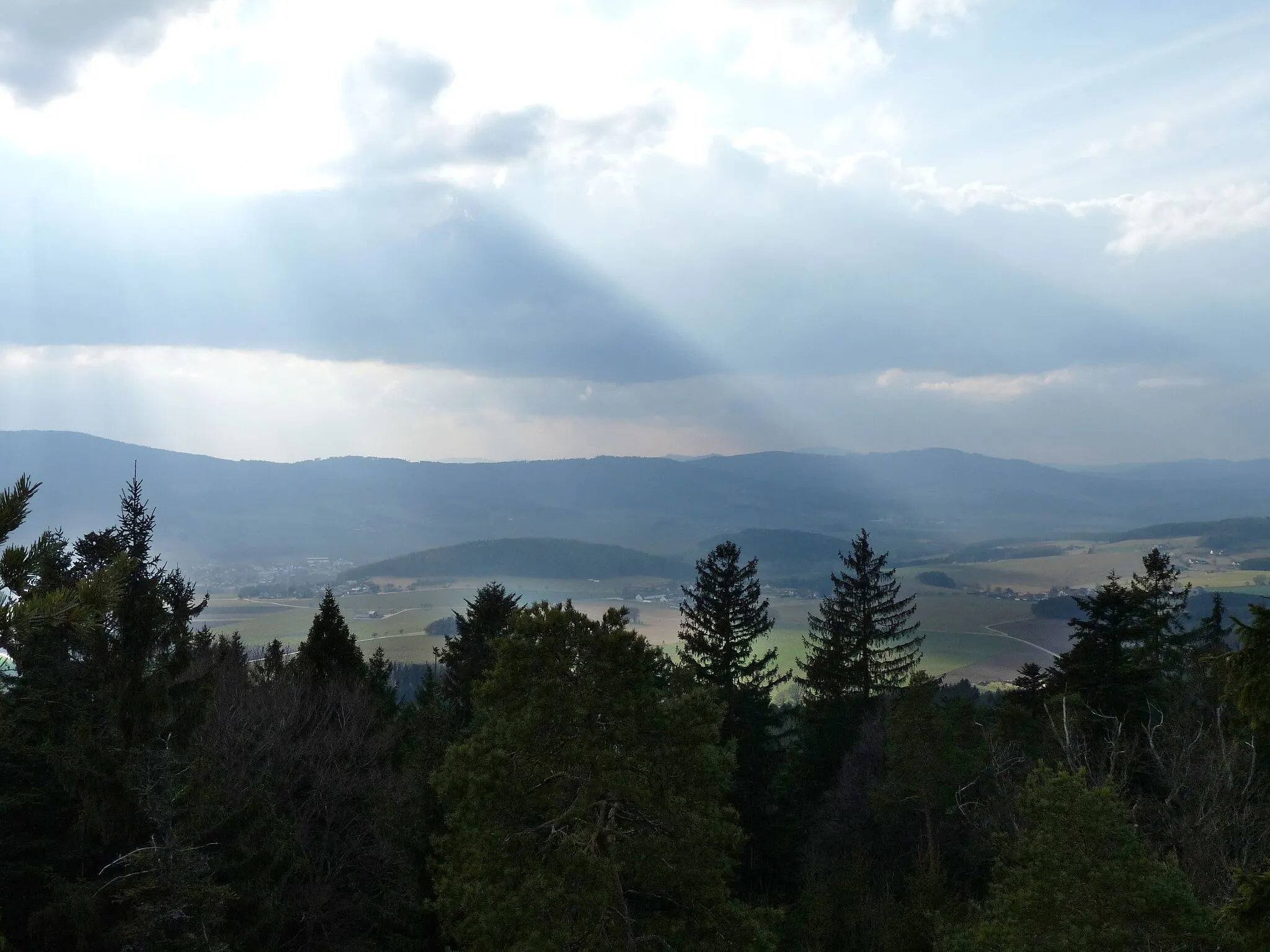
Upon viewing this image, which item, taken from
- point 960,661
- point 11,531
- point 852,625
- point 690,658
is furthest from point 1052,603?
point 11,531

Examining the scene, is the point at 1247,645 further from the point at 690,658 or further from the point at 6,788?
the point at 690,658

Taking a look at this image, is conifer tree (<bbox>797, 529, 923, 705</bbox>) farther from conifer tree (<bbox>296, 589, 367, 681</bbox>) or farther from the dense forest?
conifer tree (<bbox>296, 589, 367, 681</bbox>)

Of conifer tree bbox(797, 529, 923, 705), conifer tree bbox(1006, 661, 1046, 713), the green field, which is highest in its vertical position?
conifer tree bbox(797, 529, 923, 705)

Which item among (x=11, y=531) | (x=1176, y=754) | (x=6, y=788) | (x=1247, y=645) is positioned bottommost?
(x=1176, y=754)

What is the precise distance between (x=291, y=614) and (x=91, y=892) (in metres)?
138

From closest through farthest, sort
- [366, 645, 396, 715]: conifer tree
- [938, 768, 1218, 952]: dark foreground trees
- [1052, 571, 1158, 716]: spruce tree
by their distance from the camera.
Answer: [938, 768, 1218, 952]: dark foreground trees → [1052, 571, 1158, 716]: spruce tree → [366, 645, 396, 715]: conifer tree

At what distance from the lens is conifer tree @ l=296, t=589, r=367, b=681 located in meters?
27.7

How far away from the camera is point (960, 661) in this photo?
9112 cm

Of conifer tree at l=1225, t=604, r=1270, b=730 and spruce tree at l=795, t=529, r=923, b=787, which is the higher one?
conifer tree at l=1225, t=604, r=1270, b=730

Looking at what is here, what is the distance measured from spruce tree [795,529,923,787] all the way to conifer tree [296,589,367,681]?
1690 centimetres

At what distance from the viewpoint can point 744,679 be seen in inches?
1073

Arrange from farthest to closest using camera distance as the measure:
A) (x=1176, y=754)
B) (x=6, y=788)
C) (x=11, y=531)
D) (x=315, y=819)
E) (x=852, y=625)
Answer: (x=852, y=625) → (x=315, y=819) → (x=1176, y=754) → (x=6, y=788) → (x=11, y=531)

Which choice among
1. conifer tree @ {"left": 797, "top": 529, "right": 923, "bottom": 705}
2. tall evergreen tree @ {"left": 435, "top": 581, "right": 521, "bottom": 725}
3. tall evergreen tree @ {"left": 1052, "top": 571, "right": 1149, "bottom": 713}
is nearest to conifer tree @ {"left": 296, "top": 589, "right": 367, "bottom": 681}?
tall evergreen tree @ {"left": 435, "top": 581, "right": 521, "bottom": 725}

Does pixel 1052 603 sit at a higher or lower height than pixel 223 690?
lower
